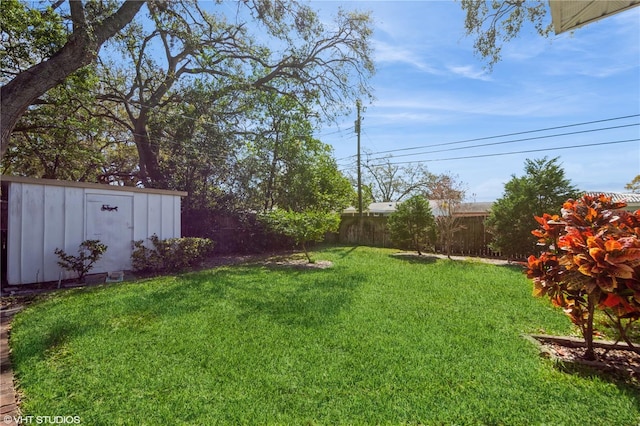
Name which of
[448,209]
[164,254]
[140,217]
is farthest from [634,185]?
[140,217]

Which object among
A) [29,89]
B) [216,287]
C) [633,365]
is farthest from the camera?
[216,287]

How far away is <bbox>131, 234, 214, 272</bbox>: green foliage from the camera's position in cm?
752

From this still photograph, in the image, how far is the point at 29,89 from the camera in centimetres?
546

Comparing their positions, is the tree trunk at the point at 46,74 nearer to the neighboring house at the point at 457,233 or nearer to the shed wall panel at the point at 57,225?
the shed wall panel at the point at 57,225

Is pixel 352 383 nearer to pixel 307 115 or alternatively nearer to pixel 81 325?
pixel 81 325

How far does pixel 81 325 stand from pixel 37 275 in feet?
12.2

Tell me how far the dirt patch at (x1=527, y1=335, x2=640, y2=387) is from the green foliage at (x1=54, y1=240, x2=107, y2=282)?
7813 mm

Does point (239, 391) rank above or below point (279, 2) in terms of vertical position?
below

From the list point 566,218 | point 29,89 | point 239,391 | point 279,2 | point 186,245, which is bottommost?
point 239,391

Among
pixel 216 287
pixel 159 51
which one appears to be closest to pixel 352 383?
pixel 216 287

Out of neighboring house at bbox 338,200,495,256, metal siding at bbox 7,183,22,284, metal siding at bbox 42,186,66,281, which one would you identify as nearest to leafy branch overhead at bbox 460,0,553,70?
neighboring house at bbox 338,200,495,256

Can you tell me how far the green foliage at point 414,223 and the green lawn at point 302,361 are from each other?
5381mm

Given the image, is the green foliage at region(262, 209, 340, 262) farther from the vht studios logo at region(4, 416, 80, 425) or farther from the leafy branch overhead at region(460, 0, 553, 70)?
the vht studios logo at region(4, 416, 80, 425)

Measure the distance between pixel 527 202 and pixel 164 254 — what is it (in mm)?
9743
